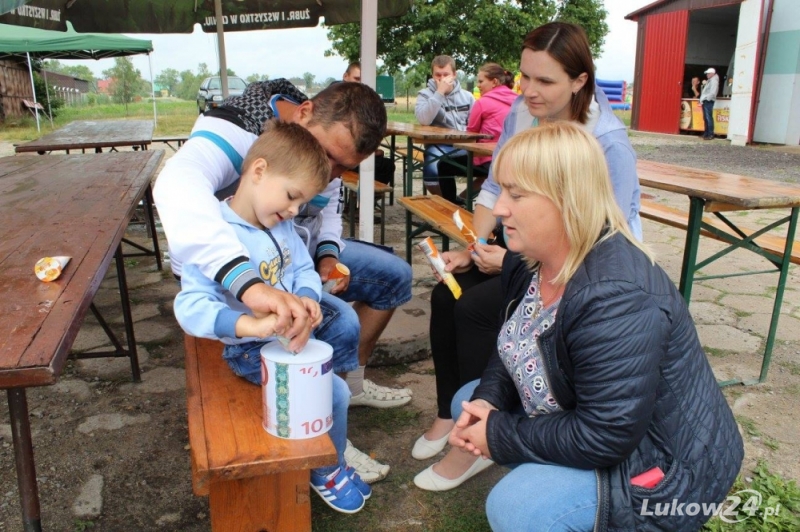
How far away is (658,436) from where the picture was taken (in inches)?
52.9

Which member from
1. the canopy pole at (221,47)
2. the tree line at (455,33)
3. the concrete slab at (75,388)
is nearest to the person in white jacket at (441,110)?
the canopy pole at (221,47)

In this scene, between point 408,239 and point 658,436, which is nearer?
point 658,436

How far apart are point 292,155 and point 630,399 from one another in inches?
40.6

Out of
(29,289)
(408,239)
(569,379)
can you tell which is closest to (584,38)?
(569,379)

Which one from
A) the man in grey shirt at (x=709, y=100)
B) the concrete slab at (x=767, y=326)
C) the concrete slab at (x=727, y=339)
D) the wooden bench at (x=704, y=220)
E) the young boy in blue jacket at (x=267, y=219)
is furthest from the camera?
the man in grey shirt at (x=709, y=100)

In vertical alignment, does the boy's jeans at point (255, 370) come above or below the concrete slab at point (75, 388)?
above

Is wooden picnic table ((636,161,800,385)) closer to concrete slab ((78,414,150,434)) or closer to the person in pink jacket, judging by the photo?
concrete slab ((78,414,150,434))

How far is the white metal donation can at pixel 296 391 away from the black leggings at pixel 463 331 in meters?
0.77

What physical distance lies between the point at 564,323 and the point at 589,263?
146mm

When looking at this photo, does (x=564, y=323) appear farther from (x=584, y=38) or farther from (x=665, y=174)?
(x=665, y=174)

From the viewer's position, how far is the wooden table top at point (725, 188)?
8.08 feet

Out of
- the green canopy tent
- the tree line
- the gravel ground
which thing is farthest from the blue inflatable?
the green canopy tent

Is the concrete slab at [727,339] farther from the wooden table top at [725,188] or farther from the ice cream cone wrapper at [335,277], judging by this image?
the ice cream cone wrapper at [335,277]

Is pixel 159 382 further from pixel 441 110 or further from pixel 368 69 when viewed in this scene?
pixel 441 110
